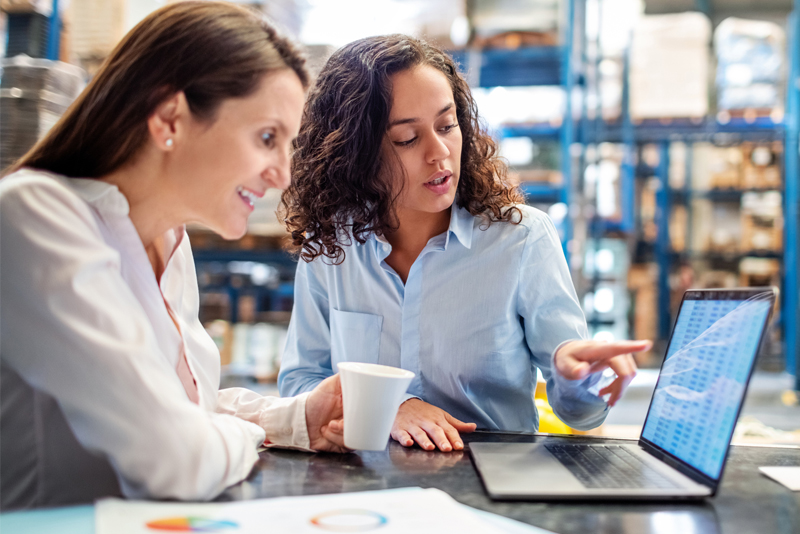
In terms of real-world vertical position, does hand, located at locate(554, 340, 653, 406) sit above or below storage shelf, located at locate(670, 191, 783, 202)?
above

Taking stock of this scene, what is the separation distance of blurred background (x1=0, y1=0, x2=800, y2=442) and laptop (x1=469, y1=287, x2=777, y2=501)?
1.44m

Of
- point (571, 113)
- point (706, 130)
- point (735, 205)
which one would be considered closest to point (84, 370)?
point (571, 113)

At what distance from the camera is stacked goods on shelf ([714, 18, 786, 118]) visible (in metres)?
5.06

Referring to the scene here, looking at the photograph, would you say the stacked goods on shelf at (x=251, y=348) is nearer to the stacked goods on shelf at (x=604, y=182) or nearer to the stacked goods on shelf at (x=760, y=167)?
the stacked goods on shelf at (x=604, y=182)

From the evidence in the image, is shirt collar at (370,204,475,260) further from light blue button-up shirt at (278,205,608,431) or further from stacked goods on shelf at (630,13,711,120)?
stacked goods on shelf at (630,13,711,120)

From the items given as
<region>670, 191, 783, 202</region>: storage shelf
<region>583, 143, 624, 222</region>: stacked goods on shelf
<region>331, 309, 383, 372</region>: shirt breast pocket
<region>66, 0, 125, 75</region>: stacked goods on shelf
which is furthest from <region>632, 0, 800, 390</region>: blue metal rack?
<region>331, 309, 383, 372</region>: shirt breast pocket

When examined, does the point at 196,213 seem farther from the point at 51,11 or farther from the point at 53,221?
the point at 51,11

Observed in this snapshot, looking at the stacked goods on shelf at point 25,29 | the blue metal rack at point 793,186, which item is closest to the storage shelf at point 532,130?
the blue metal rack at point 793,186

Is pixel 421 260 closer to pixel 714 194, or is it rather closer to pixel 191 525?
pixel 191 525

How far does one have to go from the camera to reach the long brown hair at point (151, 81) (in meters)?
0.88

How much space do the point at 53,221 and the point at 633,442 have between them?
3.23 feet

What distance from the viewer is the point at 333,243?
156 cm

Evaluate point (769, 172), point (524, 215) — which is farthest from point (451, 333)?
point (769, 172)

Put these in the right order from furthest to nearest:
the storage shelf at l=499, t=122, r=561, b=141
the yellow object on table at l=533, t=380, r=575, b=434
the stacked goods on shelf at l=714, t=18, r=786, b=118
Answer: the stacked goods on shelf at l=714, t=18, r=786, b=118 < the storage shelf at l=499, t=122, r=561, b=141 < the yellow object on table at l=533, t=380, r=575, b=434
